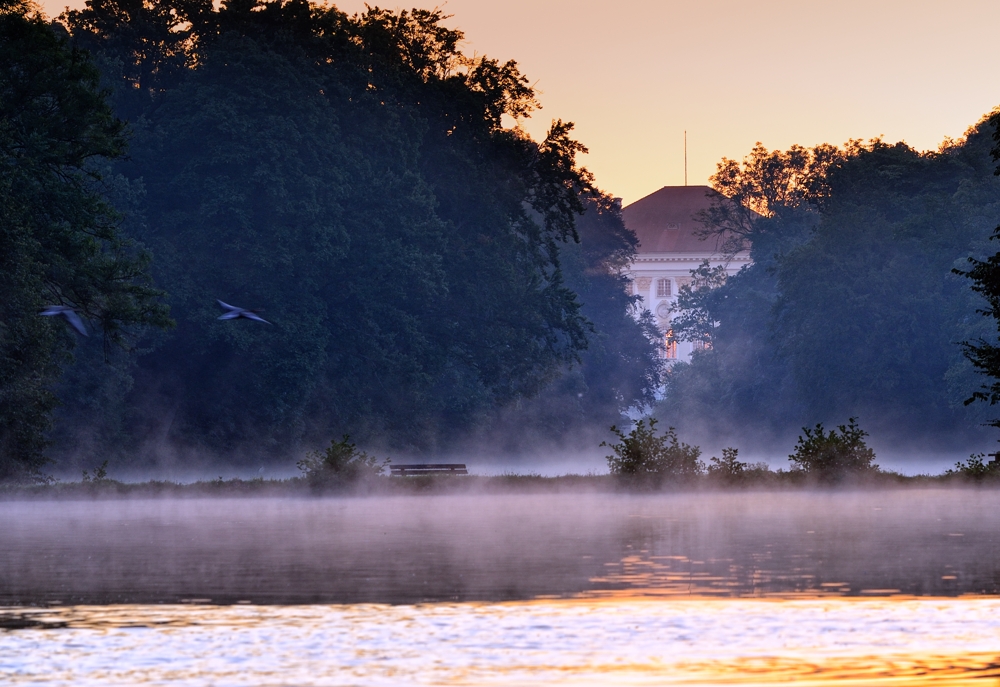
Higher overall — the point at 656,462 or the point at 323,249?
the point at 323,249

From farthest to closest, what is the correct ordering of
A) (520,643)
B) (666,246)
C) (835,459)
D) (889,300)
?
(666,246) < (889,300) < (835,459) < (520,643)

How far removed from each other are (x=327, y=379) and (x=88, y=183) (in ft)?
36.4

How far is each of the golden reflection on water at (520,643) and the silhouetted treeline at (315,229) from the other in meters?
38.7

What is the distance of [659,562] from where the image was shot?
1792 cm

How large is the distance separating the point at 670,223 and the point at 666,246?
8.73 ft

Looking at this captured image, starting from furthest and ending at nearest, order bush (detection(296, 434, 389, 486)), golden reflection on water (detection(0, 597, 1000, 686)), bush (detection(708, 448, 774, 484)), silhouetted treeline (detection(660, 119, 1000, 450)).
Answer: silhouetted treeline (detection(660, 119, 1000, 450))
bush (detection(296, 434, 389, 486))
bush (detection(708, 448, 774, 484))
golden reflection on water (detection(0, 597, 1000, 686))

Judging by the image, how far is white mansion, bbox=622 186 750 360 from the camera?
177 m

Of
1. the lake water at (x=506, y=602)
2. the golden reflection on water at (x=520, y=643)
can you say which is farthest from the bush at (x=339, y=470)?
the golden reflection on water at (x=520, y=643)

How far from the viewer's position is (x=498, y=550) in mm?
19672

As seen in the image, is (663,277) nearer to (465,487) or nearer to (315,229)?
(315,229)

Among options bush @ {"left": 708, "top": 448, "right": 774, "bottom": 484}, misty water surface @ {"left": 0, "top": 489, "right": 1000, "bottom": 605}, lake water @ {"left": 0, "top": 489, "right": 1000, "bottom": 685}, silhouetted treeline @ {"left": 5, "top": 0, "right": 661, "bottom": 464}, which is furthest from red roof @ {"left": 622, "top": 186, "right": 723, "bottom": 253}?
lake water @ {"left": 0, "top": 489, "right": 1000, "bottom": 685}

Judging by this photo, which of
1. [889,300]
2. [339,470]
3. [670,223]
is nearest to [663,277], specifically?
[670,223]

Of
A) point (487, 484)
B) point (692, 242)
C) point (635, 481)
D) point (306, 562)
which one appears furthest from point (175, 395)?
point (692, 242)

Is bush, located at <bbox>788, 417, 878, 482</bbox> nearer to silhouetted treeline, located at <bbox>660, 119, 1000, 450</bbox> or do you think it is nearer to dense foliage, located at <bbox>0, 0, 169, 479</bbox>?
dense foliage, located at <bbox>0, 0, 169, 479</bbox>
